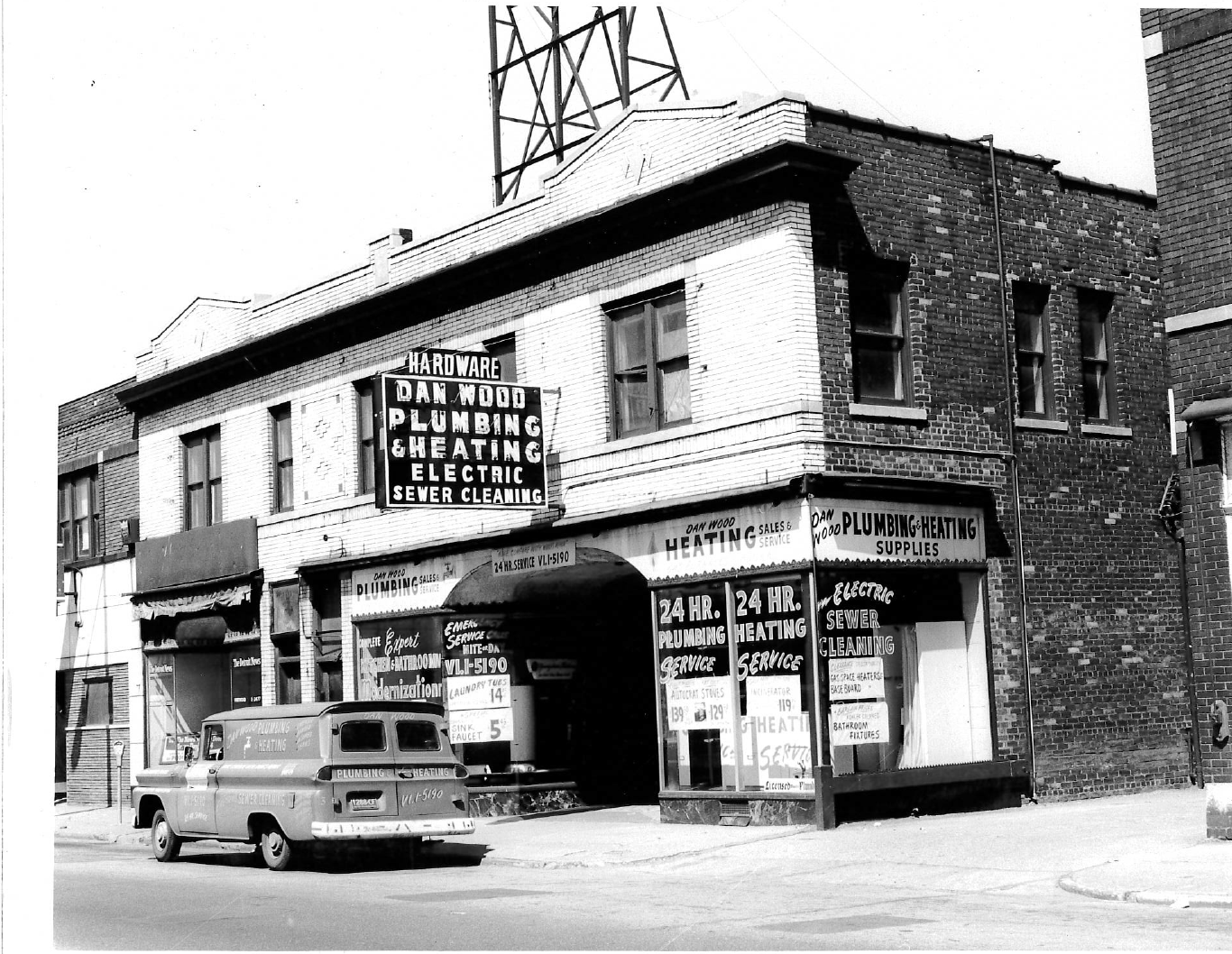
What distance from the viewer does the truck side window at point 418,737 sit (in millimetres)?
17781

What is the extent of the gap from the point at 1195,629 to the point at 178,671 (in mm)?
19277

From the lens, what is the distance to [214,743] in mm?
18797

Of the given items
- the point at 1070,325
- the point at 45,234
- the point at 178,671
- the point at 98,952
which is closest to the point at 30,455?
the point at 45,234

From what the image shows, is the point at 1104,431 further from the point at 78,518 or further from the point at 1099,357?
the point at 78,518

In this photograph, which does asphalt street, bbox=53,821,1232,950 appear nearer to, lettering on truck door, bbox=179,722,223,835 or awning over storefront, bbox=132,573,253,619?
lettering on truck door, bbox=179,722,223,835

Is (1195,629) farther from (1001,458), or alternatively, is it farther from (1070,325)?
(1070,325)

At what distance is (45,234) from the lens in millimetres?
9211

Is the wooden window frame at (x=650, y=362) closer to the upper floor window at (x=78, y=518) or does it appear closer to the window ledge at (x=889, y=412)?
the window ledge at (x=889, y=412)

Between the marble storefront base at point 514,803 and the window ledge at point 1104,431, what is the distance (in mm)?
9094

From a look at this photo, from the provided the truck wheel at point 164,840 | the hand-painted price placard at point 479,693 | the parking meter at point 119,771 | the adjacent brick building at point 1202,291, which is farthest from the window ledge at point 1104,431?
the parking meter at point 119,771

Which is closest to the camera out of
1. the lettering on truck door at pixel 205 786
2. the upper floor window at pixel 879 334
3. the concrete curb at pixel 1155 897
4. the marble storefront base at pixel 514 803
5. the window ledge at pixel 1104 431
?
the concrete curb at pixel 1155 897

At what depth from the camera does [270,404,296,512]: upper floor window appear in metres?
27.8

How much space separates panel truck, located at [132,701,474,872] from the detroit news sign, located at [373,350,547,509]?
3509mm

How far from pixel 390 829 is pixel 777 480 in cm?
590
